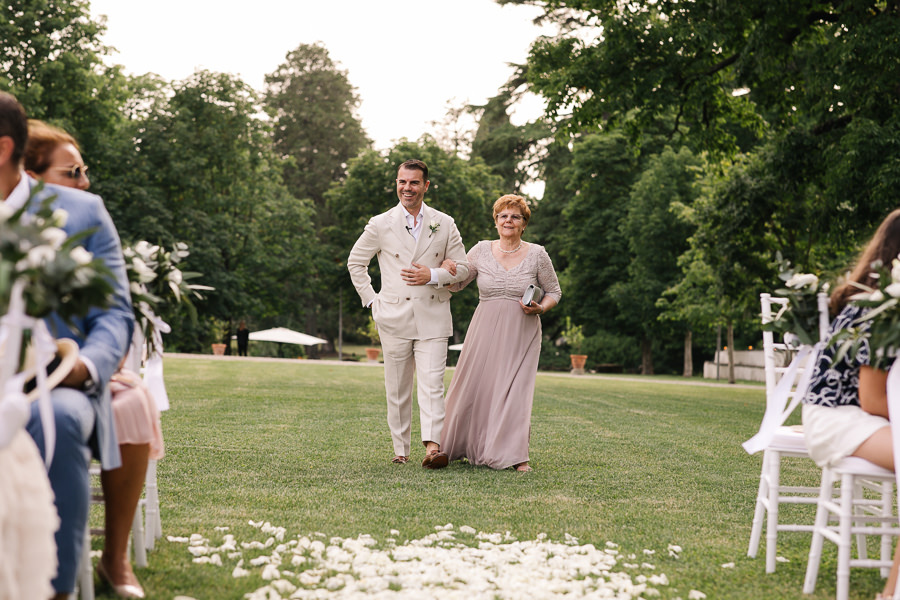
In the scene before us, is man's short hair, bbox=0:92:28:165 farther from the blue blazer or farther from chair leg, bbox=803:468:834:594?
chair leg, bbox=803:468:834:594

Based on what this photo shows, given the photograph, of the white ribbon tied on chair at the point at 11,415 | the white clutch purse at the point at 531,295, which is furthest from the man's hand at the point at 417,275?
the white ribbon tied on chair at the point at 11,415

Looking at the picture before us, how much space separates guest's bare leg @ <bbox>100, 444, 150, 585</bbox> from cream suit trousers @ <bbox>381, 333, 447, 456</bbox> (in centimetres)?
400

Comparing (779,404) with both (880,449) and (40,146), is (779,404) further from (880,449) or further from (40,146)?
(40,146)

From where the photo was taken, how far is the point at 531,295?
7695 millimetres

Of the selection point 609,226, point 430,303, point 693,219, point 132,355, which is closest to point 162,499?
point 132,355

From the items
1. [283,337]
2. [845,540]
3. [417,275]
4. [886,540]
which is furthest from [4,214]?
[283,337]

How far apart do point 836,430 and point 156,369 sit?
3020 mm

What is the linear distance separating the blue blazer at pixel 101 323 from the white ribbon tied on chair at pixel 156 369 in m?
0.72

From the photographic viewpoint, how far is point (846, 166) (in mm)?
14297

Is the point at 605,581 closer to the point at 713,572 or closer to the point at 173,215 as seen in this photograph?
the point at 713,572

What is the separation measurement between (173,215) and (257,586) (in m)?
37.8

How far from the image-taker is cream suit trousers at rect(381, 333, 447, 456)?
7.62 metres

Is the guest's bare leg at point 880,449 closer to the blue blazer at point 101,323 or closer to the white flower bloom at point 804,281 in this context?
the white flower bloom at point 804,281

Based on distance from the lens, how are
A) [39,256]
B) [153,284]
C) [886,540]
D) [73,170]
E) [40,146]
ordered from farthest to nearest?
1. [886,540]
2. [153,284]
3. [73,170]
4. [40,146]
5. [39,256]
